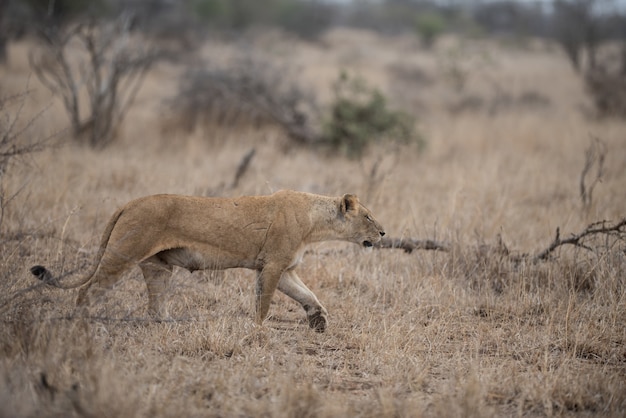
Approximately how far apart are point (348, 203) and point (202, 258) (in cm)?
138

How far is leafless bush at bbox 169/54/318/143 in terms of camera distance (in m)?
14.4

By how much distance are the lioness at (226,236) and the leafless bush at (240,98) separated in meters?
8.51

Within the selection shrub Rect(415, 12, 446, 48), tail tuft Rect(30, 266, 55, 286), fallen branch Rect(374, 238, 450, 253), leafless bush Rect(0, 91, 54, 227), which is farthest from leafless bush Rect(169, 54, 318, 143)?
shrub Rect(415, 12, 446, 48)

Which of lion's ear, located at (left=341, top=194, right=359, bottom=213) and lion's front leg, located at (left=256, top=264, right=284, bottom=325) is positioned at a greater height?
lion's ear, located at (left=341, top=194, right=359, bottom=213)

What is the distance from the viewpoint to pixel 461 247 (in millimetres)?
7188

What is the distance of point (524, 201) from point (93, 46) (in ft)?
26.5

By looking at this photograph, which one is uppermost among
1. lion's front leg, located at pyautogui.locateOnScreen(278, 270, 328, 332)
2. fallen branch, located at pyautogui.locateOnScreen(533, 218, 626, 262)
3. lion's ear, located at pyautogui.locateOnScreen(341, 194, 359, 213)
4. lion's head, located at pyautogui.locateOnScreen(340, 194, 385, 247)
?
fallen branch, located at pyautogui.locateOnScreen(533, 218, 626, 262)

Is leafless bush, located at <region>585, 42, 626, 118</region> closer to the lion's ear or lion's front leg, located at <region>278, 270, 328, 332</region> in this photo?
the lion's ear

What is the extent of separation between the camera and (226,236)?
5453 mm

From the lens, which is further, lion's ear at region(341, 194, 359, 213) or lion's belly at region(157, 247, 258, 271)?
lion's ear at region(341, 194, 359, 213)

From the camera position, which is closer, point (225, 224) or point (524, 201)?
point (225, 224)

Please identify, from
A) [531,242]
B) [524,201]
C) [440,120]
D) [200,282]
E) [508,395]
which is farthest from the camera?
[440,120]

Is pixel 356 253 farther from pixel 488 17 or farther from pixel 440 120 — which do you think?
pixel 488 17

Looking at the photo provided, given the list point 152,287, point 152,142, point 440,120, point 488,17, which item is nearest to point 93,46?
point 152,142
